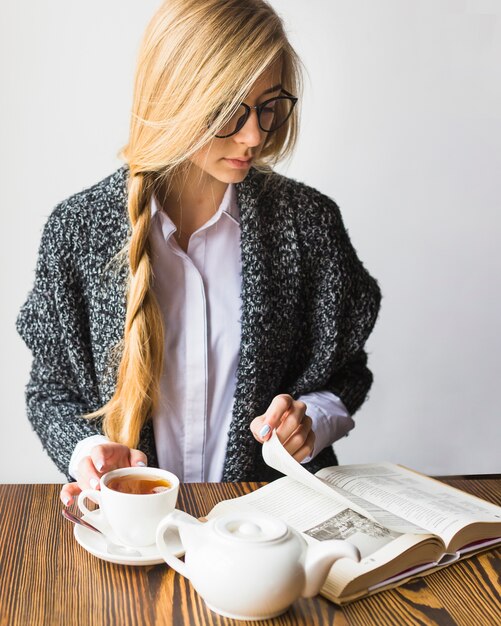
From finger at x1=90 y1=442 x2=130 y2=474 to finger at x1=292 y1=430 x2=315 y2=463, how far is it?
29 centimetres

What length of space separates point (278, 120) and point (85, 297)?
489mm

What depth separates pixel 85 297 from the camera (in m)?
1.38

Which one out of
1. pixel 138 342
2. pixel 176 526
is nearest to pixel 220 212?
pixel 138 342

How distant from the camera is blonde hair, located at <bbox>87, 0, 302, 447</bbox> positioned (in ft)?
3.92

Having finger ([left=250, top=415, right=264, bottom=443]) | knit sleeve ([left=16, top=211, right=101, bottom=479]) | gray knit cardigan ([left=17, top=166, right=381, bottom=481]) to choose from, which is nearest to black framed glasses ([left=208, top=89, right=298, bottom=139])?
gray knit cardigan ([left=17, top=166, right=381, bottom=481])

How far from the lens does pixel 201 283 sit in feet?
4.52

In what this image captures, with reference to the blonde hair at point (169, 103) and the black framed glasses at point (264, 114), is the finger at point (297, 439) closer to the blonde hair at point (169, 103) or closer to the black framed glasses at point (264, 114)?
the blonde hair at point (169, 103)

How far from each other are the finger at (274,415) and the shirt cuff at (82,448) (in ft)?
0.90

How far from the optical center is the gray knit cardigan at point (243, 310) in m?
1.36

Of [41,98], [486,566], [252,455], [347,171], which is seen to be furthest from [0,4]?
[486,566]

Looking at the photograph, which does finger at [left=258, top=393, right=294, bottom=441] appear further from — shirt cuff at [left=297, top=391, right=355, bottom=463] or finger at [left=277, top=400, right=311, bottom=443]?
shirt cuff at [left=297, top=391, right=355, bottom=463]

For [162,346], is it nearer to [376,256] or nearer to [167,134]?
[167,134]

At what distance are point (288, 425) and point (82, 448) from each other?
1.10ft

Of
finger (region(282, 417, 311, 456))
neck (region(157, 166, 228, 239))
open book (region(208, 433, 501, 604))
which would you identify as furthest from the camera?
neck (region(157, 166, 228, 239))
